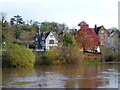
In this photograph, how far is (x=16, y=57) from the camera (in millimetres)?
46031

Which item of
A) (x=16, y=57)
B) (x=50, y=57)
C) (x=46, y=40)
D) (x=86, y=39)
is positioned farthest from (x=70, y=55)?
(x=46, y=40)

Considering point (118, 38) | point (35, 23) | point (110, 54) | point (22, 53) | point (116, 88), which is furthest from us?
point (35, 23)

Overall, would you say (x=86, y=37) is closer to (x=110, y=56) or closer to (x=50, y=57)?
(x=110, y=56)

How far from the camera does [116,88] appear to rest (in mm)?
24281

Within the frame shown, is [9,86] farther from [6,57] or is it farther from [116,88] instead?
[6,57]

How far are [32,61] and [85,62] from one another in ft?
42.3

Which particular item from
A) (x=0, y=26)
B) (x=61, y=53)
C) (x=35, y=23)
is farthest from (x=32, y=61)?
(x=35, y=23)

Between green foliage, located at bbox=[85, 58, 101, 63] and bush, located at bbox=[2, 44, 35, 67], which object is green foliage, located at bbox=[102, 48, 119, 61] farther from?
bush, located at bbox=[2, 44, 35, 67]

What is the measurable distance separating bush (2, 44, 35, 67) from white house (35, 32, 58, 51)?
24.3 meters

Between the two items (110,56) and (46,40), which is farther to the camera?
(46,40)

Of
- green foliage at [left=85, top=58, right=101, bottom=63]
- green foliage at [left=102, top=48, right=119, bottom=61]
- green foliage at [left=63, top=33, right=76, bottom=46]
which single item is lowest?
green foliage at [left=85, top=58, right=101, bottom=63]

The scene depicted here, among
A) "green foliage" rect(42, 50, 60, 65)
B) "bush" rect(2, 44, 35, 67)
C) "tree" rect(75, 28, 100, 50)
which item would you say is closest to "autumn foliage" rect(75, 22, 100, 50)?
"tree" rect(75, 28, 100, 50)

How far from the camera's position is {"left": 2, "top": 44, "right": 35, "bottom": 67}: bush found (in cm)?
4606

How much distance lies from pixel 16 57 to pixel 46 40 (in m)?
28.1
